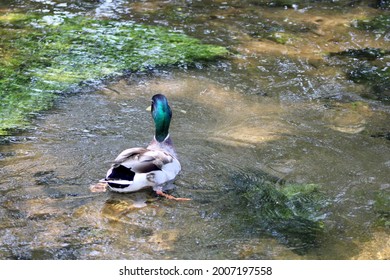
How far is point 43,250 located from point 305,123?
2.79 meters

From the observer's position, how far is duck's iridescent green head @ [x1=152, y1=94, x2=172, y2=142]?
4680 mm

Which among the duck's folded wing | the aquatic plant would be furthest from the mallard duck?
the aquatic plant

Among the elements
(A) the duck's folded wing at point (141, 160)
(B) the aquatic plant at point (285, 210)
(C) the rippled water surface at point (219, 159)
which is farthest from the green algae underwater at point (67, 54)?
(B) the aquatic plant at point (285, 210)

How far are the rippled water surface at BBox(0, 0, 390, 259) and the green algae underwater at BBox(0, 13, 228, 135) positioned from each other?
0.22 metres

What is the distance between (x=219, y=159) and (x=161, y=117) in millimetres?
560

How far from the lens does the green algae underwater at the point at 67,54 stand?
5.65 meters

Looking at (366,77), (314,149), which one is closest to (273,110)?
(314,149)

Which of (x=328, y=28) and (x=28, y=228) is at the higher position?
(x=28, y=228)

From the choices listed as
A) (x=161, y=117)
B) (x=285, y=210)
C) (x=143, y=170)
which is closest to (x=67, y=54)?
(x=161, y=117)

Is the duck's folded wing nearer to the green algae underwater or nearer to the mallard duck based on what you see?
Result: the mallard duck

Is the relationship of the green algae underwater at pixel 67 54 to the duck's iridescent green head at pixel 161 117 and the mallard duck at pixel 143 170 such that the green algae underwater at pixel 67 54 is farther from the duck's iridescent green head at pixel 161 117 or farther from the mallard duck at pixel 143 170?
the mallard duck at pixel 143 170

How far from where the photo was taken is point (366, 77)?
6.37 meters

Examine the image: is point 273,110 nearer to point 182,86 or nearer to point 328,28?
point 182,86

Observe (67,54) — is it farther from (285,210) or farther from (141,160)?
(285,210)
